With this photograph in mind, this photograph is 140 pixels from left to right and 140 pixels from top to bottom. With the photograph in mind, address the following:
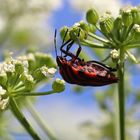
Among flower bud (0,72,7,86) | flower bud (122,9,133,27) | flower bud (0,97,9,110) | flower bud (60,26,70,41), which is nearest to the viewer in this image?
flower bud (0,97,9,110)

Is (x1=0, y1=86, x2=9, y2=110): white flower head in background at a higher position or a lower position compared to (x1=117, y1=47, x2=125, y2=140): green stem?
higher

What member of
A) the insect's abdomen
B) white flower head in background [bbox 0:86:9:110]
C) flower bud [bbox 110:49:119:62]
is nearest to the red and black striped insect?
the insect's abdomen

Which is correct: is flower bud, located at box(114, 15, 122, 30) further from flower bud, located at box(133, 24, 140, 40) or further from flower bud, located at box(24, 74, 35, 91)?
flower bud, located at box(24, 74, 35, 91)

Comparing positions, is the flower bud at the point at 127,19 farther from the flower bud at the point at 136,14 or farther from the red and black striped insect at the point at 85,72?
the red and black striped insect at the point at 85,72

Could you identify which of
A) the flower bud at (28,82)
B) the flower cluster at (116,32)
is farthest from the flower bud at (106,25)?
the flower bud at (28,82)

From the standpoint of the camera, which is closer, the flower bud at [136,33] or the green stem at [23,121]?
the green stem at [23,121]

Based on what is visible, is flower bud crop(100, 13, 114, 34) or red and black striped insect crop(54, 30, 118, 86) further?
flower bud crop(100, 13, 114, 34)

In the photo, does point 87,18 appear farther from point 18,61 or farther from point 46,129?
point 46,129
